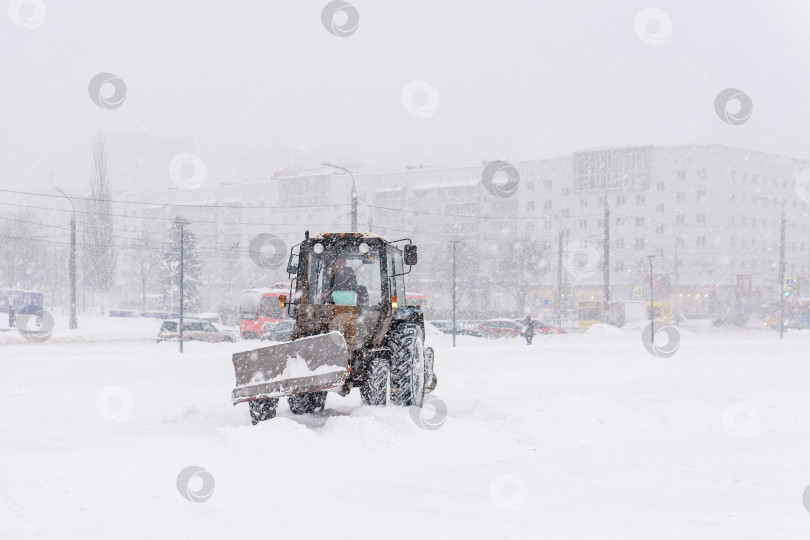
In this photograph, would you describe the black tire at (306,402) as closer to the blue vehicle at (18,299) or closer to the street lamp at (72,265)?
the street lamp at (72,265)

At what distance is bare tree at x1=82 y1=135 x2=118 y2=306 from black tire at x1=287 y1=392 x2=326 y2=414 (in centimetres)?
5078

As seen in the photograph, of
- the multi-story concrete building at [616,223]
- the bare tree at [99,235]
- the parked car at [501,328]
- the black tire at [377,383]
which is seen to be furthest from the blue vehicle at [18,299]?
the black tire at [377,383]

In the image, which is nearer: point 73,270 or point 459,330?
point 73,270

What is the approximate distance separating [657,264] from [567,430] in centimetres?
8766

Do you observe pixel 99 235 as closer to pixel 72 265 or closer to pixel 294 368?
pixel 72 265

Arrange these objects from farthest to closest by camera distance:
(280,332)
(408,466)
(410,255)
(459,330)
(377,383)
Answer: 1. (459,330)
2. (280,332)
3. (410,255)
4. (377,383)
5. (408,466)

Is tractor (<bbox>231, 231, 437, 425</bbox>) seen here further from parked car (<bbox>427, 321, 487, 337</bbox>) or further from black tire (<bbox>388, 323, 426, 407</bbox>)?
parked car (<bbox>427, 321, 487, 337</bbox>)

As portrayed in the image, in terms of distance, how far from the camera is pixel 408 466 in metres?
9.34

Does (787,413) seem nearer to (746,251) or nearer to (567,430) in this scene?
(567,430)

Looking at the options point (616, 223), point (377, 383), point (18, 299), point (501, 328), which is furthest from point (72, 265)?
point (616, 223)

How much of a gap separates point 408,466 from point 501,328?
37761mm

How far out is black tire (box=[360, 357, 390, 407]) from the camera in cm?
1182

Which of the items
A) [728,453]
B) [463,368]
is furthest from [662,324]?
[728,453]

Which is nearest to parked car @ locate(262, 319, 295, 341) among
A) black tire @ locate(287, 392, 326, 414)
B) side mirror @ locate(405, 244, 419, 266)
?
black tire @ locate(287, 392, 326, 414)
